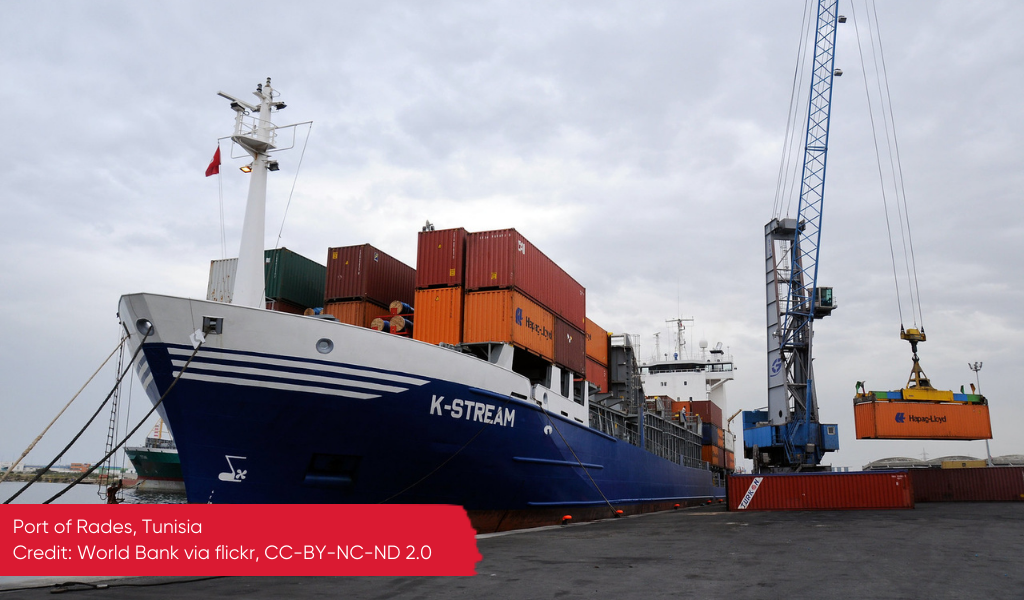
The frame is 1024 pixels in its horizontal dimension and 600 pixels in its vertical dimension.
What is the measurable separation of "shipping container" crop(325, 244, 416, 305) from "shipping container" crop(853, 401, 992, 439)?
19349 millimetres

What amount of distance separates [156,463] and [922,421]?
43.0 m

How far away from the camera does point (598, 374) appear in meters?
23.3

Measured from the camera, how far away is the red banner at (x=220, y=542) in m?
7.78

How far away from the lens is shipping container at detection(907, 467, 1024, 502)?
92.5 ft

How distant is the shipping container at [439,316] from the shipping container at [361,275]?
1.76m

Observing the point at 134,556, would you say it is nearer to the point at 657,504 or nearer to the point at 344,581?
the point at 344,581

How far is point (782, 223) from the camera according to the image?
30766 mm

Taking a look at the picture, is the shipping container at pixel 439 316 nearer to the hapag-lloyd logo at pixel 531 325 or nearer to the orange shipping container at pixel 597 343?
the hapag-lloyd logo at pixel 531 325

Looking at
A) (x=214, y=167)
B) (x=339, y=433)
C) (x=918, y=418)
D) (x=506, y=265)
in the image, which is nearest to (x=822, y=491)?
(x=918, y=418)

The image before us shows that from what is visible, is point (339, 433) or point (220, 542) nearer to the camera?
point (220, 542)

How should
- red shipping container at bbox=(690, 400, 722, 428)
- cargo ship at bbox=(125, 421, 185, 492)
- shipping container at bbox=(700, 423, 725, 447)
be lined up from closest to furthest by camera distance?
red shipping container at bbox=(690, 400, 722, 428) → shipping container at bbox=(700, 423, 725, 447) → cargo ship at bbox=(125, 421, 185, 492)

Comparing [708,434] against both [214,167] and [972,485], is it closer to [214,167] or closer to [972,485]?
[972,485]

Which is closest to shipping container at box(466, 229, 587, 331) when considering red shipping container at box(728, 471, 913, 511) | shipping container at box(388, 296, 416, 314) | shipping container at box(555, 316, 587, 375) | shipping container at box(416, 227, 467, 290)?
shipping container at box(416, 227, 467, 290)

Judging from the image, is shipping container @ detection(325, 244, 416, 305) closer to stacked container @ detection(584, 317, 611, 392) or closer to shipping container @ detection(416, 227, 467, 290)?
shipping container @ detection(416, 227, 467, 290)
